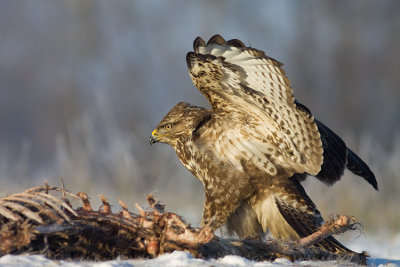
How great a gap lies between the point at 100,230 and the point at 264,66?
2.28 meters

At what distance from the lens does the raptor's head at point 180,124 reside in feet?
20.2

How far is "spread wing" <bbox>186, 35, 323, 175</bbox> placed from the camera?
16.2ft

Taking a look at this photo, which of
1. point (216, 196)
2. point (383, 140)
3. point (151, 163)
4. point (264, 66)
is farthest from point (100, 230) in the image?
point (383, 140)

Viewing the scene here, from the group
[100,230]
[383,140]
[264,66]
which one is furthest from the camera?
[383,140]

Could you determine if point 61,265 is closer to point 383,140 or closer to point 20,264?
point 20,264

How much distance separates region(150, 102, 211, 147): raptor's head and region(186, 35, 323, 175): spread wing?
16.5 inches

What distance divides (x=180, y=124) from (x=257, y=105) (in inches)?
47.3

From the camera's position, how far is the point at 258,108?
5367mm

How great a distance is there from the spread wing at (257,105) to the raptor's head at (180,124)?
42 centimetres

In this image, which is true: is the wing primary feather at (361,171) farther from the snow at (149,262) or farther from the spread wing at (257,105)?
the snow at (149,262)

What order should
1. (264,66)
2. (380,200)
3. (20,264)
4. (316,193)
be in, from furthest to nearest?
(380,200)
(316,193)
(264,66)
(20,264)

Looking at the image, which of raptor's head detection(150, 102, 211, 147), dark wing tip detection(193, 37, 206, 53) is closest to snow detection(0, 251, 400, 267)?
dark wing tip detection(193, 37, 206, 53)

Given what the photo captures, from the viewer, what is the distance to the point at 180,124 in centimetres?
630

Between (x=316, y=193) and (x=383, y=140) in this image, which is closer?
(x=316, y=193)
